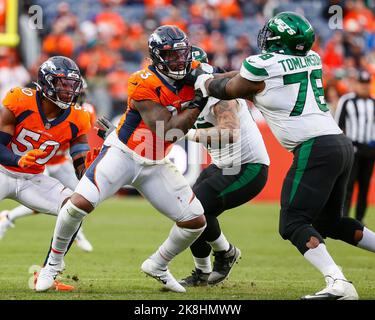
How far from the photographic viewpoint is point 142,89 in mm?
5875

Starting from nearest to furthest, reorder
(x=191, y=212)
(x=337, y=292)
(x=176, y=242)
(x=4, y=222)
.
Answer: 1. (x=337, y=292)
2. (x=191, y=212)
3. (x=176, y=242)
4. (x=4, y=222)

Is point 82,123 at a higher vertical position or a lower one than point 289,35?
lower

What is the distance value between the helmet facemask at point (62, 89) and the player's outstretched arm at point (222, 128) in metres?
0.91

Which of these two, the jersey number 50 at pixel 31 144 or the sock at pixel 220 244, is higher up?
the jersey number 50 at pixel 31 144

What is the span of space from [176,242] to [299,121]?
125 cm

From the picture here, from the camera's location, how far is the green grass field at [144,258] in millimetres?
6160

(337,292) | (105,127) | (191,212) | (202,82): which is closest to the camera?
(337,292)

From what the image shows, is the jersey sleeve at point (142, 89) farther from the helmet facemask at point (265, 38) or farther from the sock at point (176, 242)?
the sock at point (176, 242)

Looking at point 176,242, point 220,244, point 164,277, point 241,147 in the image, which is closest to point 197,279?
point 220,244

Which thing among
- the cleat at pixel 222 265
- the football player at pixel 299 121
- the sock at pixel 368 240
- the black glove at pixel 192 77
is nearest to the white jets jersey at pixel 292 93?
the football player at pixel 299 121

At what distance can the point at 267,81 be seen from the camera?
18.6 feet

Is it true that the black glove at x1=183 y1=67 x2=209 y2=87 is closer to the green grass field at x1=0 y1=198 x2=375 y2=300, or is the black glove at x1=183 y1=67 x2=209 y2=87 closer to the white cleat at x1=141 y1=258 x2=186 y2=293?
the white cleat at x1=141 y1=258 x2=186 y2=293

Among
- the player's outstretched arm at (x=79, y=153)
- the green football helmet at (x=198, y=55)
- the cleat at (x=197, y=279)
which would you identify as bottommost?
the cleat at (x=197, y=279)

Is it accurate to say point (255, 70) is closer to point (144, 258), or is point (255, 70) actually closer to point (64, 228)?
point (64, 228)
